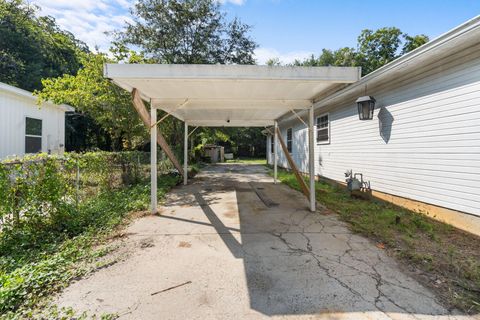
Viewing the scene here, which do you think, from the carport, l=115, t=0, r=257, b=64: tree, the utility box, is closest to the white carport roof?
the carport

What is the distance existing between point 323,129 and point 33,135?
11.0 m

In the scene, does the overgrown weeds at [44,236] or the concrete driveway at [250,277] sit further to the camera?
the overgrown weeds at [44,236]

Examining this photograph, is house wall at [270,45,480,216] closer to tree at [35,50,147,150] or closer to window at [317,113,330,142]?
window at [317,113,330,142]

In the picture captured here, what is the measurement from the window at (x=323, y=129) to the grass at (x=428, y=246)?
394 centimetres

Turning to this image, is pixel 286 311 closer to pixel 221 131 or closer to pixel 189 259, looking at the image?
pixel 189 259

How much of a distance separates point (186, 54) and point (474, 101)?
12.8m

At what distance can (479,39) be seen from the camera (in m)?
3.74

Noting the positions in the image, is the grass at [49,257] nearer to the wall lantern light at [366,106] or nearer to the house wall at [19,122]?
the house wall at [19,122]

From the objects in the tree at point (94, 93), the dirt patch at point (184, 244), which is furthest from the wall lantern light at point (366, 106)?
the tree at point (94, 93)

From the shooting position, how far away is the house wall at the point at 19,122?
7.80 meters

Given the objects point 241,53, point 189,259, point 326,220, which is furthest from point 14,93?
point 241,53

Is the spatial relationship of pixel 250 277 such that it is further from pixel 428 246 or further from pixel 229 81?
pixel 229 81

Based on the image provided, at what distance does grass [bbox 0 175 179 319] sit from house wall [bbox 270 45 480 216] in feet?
17.7

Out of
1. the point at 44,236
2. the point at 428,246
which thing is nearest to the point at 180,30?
the point at 44,236
